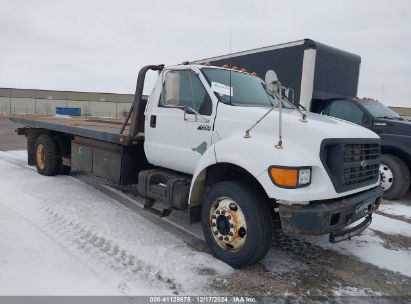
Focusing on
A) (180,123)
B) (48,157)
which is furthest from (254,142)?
(48,157)

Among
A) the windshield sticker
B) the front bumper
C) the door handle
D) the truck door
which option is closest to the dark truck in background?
the windshield sticker

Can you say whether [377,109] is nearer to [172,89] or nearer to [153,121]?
[172,89]

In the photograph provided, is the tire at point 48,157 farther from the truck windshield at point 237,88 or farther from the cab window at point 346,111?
the cab window at point 346,111

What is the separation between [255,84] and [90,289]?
11.3 feet

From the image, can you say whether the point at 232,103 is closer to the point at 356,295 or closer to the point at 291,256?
the point at 291,256

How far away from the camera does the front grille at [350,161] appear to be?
11.5 feet

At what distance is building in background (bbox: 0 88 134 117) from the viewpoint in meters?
61.2

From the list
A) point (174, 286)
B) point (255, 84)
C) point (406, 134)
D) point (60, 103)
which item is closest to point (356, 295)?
point (174, 286)

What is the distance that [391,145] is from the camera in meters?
7.00

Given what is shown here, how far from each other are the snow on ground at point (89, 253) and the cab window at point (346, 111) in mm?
4929

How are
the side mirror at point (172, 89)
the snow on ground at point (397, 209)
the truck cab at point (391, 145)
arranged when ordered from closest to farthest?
the side mirror at point (172, 89) → the snow on ground at point (397, 209) → the truck cab at point (391, 145)

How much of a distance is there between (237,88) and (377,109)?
447cm

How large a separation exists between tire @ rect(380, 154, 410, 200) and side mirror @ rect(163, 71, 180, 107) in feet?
15.6

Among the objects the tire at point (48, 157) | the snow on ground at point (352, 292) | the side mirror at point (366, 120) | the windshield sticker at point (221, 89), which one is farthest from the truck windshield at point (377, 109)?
the tire at point (48, 157)
